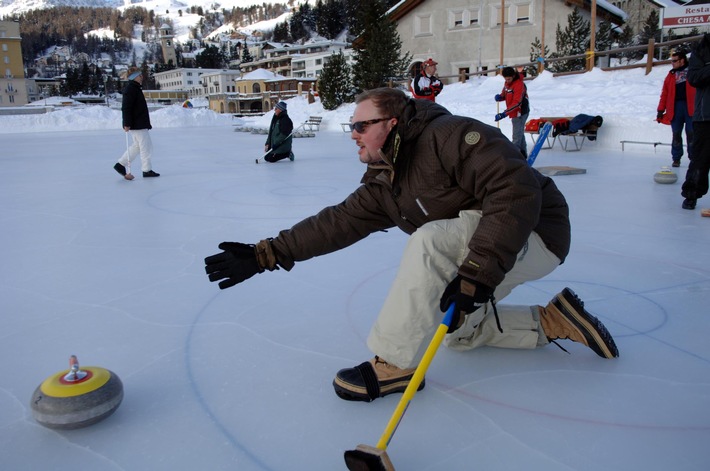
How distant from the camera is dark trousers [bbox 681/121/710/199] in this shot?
467 centimetres

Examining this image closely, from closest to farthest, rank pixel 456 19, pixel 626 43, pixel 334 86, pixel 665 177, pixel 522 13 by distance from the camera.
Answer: pixel 665 177 < pixel 334 86 < pixel 522 13 < pixel 456 19 < pixel 626 43

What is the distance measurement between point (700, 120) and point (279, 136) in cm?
638

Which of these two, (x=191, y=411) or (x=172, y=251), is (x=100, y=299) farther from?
(x=191, y=411)

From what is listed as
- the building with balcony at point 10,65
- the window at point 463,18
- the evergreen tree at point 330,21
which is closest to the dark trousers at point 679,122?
the window at point 463,18

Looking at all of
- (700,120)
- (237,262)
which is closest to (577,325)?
(237,262)

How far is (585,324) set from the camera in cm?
215

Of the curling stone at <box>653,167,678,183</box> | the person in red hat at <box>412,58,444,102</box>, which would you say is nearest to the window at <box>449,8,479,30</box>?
the person in red hat at <box>412,58,444,102</box>

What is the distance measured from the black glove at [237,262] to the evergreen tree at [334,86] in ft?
72.5

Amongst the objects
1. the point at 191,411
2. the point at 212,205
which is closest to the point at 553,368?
the point at 191,411

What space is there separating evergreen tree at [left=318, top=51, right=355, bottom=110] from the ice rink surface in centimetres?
1969

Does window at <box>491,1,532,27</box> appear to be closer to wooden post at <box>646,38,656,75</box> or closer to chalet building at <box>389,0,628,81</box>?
chalet building at <box>389,0,628,81</box>

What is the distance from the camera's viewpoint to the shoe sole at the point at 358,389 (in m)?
1.92

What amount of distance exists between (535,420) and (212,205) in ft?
14.5

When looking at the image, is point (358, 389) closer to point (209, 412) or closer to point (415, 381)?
point (415, 381)
